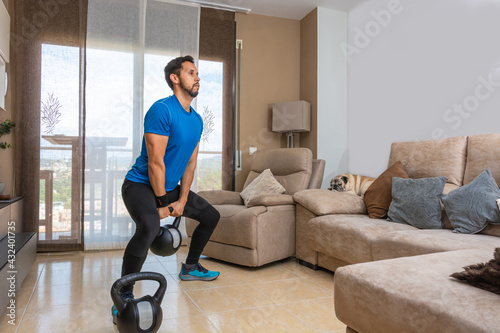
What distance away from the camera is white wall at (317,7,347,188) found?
441 centimetres

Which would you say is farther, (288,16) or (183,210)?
(288,16)

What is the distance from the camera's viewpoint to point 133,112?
3959 mm

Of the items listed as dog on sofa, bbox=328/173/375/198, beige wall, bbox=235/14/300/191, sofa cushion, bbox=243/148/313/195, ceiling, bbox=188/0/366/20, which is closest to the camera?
dog on sofa, bbox=328/173/375/198

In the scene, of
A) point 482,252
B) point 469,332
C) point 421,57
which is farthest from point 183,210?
point 421,57

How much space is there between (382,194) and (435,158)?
0.46 m

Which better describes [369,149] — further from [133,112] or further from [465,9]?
[133,112]

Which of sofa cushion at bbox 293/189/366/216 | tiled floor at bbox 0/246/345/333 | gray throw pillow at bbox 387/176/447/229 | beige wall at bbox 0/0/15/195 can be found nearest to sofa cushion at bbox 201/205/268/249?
tiled floor at bbox 0/246/345/333

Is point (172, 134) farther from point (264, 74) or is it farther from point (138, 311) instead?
point (264, 74)

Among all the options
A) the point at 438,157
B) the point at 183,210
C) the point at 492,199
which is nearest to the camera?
the point at 492,199

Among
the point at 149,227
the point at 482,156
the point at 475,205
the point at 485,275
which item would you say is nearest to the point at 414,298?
the point at 485,275

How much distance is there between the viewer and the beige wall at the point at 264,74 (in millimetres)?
4570

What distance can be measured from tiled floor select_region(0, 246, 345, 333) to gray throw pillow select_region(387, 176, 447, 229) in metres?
0.70

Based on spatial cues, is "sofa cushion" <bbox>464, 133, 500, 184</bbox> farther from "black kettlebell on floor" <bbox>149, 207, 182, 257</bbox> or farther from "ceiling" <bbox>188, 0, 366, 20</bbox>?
"ceiling" <bbox>188, 0, 366, 20</bbox>

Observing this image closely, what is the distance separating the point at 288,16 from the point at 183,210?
10.6 feet
